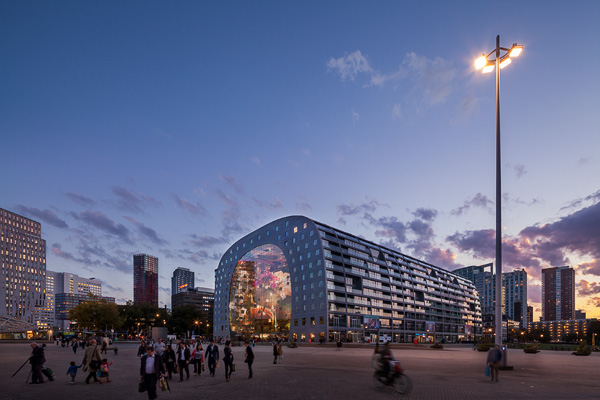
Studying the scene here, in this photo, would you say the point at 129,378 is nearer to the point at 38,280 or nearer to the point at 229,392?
the point at 229,392

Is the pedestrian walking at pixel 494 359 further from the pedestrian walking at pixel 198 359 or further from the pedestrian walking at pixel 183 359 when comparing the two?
the pedestrian walking at pixel 198 359

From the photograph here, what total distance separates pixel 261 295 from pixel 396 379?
104m

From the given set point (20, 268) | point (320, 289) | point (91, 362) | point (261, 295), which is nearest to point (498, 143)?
point (91, 362)

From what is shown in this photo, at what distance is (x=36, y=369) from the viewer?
716 inches

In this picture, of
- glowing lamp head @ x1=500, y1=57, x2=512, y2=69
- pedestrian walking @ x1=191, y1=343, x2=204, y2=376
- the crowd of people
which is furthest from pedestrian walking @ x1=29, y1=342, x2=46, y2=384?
glowing lamp head @ x1=500, y1=57, x2=512, y2=69

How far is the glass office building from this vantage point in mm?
99000

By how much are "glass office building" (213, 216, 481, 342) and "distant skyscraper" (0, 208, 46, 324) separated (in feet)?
266

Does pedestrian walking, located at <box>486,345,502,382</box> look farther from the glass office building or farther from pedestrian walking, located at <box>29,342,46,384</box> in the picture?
the glass office building

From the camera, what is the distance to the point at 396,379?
14.9 metres

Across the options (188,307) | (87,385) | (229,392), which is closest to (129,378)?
(87,385)

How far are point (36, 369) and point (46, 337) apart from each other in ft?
367

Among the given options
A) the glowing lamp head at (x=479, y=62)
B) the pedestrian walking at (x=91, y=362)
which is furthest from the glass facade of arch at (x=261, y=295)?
the glowing lamp head at (x=479, y=62)

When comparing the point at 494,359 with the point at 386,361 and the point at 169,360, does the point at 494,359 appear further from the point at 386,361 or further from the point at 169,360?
the point at 169,360

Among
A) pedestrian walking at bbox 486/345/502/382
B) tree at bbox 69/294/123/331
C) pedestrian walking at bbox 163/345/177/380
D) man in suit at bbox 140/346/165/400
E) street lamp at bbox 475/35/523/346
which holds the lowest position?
tree at bbox 69/294/123/331
